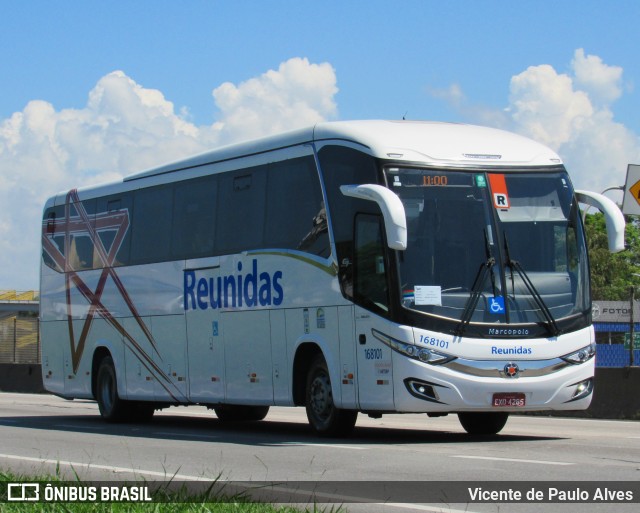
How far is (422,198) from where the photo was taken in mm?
15836

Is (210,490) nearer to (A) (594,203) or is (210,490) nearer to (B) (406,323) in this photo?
(B) (406,323)

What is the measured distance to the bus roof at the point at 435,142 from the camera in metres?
16.1

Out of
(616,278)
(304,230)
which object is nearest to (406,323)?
(304,230)

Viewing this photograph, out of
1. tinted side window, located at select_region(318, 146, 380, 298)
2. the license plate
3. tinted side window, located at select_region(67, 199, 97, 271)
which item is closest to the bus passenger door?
tinted side window, located at select_region(318, 146, 380, 298)

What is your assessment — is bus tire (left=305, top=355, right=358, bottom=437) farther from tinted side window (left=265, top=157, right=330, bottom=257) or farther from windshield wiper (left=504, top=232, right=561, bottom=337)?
windshield wiper (left=504, top=232, right=561, bottom=337)

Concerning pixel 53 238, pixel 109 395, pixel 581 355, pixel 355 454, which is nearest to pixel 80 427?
pixel 109 395

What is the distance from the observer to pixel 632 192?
2620 cm

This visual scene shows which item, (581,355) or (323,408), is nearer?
(581,355)

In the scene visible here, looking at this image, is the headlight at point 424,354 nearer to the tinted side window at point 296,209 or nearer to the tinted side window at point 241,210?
the tinted side window at point 296,209

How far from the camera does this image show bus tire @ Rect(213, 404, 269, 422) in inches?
882

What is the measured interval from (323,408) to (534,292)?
125 inches

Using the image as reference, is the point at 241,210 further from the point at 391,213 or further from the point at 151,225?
the point at 391,213

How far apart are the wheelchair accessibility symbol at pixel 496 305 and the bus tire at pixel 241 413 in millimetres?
7570

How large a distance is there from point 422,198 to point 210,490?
6.75 m
